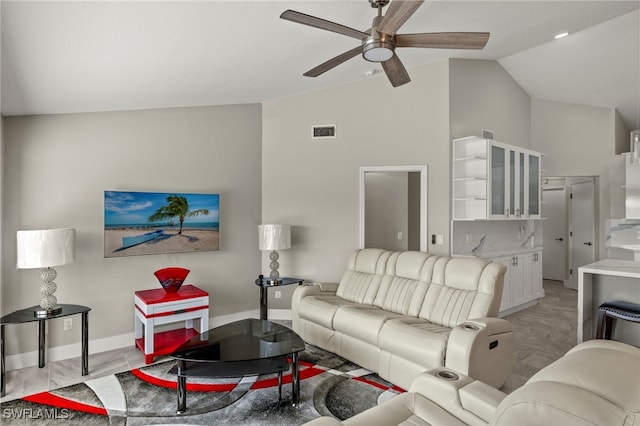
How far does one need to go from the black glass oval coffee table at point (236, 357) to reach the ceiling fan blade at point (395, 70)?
2.22m

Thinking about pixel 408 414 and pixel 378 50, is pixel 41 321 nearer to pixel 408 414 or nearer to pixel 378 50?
pixel 408 414

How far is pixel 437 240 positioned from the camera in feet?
14.5

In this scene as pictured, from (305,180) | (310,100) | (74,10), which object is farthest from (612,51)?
(74,10)

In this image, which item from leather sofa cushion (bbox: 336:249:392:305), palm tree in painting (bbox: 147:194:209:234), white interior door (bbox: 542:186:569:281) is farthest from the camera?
white interior door (bbox: 542:186:569:281)

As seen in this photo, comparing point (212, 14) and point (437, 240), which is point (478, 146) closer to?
point (437, 240)

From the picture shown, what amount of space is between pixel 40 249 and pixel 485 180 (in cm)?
455

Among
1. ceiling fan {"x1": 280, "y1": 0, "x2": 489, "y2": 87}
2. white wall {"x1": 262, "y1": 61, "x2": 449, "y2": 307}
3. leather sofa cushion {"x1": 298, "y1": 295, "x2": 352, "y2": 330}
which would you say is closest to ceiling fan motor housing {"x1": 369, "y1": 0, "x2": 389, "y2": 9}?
ceiling fan {"x1": 280, "y1": 0, "x2": 489, "y2": 87}

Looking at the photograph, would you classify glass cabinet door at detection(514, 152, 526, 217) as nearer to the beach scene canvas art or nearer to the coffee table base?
the coffee table base

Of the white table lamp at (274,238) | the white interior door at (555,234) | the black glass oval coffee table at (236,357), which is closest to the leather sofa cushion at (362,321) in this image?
the black glass oval coffee table at (236,357)

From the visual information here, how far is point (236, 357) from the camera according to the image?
2652mm

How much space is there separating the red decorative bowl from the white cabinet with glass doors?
3.25m

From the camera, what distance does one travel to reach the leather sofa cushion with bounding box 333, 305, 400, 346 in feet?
10.5

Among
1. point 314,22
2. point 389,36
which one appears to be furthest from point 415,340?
point 314,22

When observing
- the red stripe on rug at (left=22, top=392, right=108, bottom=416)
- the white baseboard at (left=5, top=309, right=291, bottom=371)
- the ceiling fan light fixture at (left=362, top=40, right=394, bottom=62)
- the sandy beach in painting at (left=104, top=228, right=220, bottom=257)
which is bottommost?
the red stripe on rug at (left=22, top=392, right=108, bottom=416)
